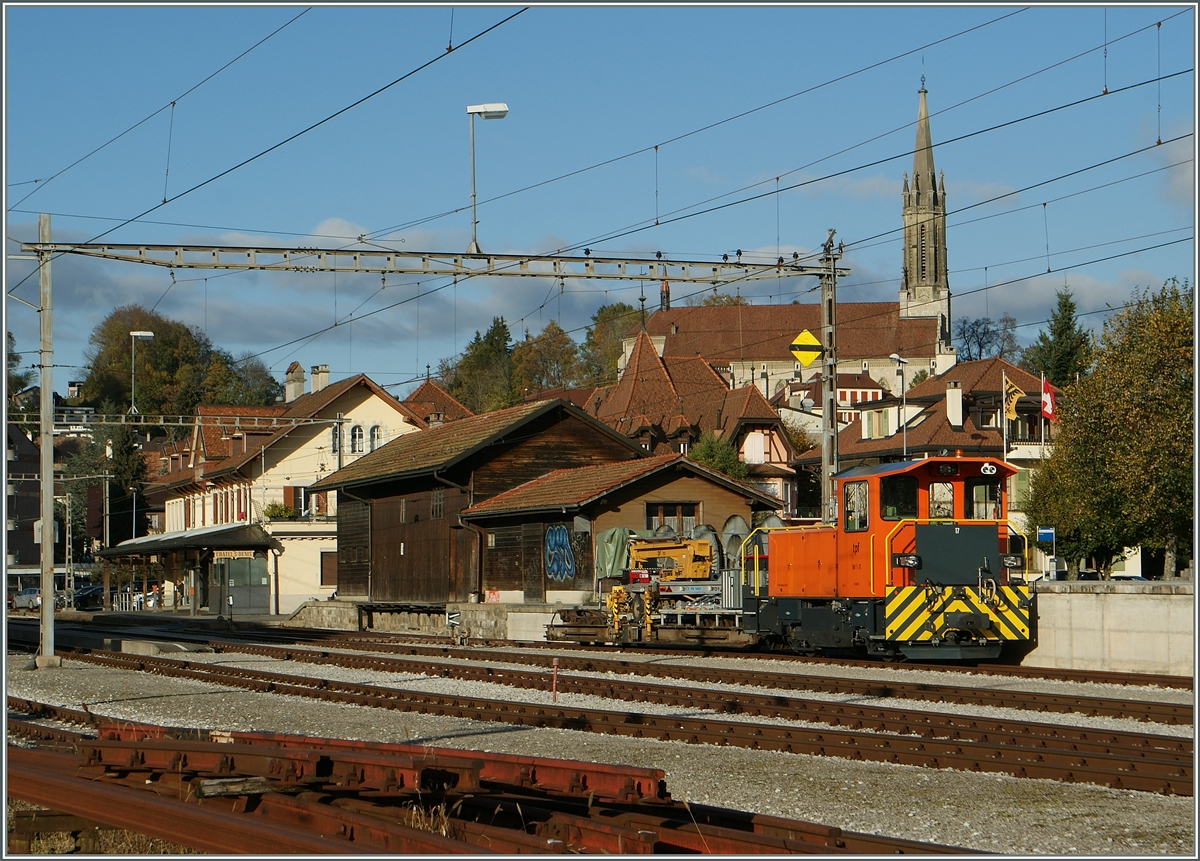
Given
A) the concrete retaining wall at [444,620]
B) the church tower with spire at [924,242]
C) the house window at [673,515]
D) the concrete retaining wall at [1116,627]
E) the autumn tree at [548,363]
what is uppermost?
the church tower with spire at [924,242]

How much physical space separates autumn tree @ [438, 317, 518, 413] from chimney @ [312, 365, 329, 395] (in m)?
43.9

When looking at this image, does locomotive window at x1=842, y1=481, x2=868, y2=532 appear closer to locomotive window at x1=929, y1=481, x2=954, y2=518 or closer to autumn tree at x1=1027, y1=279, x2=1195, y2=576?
locomotive window at x1=929, y1=481, x2=954, y2=518

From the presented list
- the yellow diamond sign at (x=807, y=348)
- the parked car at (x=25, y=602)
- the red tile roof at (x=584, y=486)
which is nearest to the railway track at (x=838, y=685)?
the yellow diamond sign at (x=807, y=348)

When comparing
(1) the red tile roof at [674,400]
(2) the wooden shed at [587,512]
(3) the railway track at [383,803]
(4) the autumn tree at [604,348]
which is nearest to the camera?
(3) the railway track at [383,803]

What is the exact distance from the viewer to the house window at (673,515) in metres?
38.1

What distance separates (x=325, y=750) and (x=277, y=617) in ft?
152

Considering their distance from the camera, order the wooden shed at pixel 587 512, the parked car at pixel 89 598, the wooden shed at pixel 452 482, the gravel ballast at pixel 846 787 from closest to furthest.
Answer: the gravel ballast at pixel 846 787 → the wooden shed at pixel 587 512 → the wooden shed at pixel 452 482 → the parked car at pixel 89 598

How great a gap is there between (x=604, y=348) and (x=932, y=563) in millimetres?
126855

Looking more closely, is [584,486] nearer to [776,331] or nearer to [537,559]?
[537,559]

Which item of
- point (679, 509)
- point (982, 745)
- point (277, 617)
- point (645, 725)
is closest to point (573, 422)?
point (679, 509)

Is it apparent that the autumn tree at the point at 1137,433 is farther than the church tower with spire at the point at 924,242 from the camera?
No

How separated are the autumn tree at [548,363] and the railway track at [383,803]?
428 ft

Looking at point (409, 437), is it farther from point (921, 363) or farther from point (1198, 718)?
point (921, 363)

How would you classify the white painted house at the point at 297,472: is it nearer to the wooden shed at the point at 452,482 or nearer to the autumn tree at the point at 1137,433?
the wooden shed at the point at 452,482
